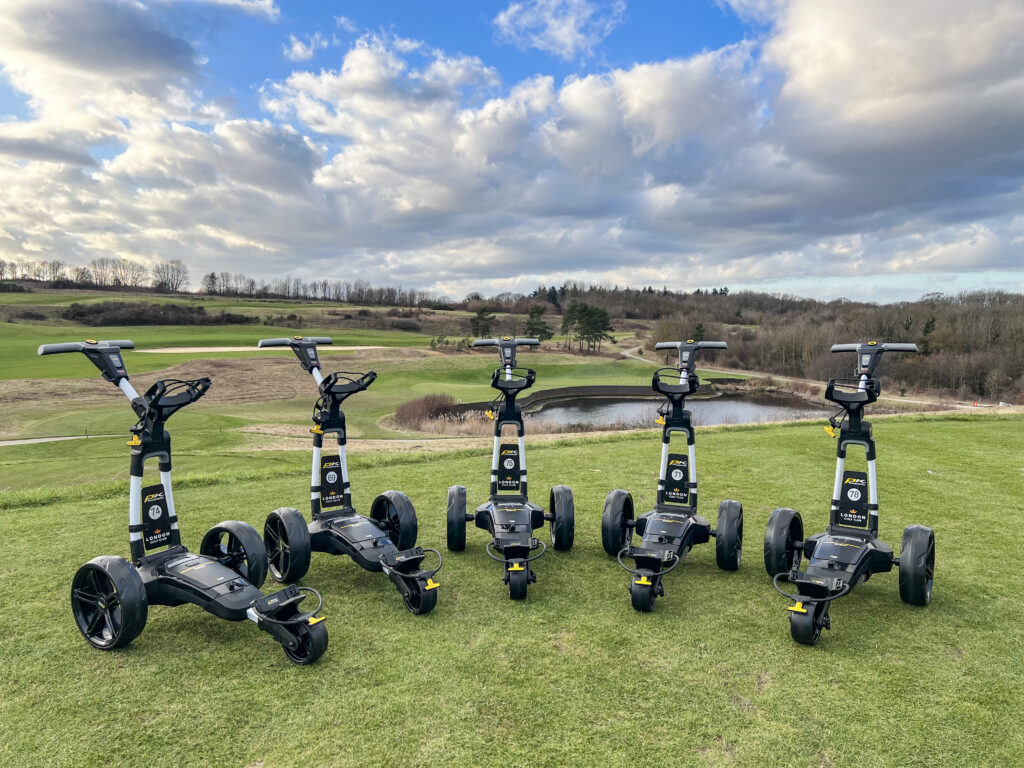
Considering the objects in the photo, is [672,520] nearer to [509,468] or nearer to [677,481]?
[677,481]

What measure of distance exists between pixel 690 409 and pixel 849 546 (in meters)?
36.9

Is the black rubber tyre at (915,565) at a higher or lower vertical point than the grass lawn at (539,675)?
higher

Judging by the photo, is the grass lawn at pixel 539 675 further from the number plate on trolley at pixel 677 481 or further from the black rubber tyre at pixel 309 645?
the number plate on trolley at pixel 677 481

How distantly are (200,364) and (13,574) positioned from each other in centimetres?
3954

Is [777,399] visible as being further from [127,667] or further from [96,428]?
[127,667]

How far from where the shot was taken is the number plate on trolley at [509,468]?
655cm

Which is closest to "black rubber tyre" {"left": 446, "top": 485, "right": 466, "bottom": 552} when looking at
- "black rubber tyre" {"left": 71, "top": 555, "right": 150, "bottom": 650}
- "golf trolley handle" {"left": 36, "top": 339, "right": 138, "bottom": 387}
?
"black rubber tyre" {"left": 71, "top": 555, "right": 150, "bottom": 650}

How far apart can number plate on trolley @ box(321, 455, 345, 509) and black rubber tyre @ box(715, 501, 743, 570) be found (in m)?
3.91

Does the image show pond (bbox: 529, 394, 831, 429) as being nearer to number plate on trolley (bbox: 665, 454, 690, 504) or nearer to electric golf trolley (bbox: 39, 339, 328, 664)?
number plate on trolley (bbox: 665, 454, 690, 504)

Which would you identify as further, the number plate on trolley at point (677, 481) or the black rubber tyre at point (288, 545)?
the number plate on trolley at point (677, 481)

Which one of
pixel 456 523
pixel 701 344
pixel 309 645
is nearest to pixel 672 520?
pixel 701 344

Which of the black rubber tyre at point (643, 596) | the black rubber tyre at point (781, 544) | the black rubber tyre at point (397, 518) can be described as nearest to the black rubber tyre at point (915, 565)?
the black rubber tyre at point (781, 544)

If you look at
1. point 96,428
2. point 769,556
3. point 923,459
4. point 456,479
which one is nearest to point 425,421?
point 96,428

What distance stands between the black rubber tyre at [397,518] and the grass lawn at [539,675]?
1.59 feet
